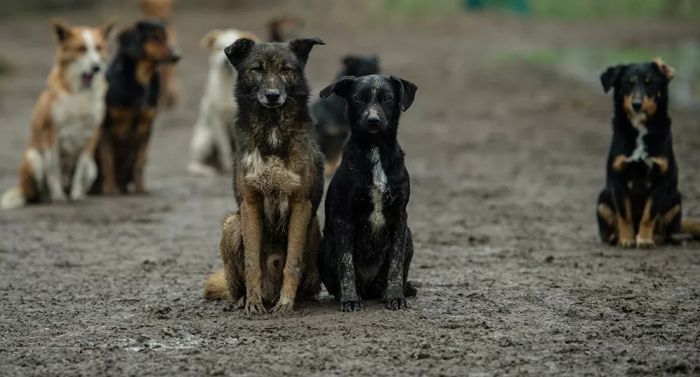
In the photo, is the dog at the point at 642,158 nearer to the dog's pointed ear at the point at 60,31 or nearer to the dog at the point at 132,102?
the dog at the point at 132,102

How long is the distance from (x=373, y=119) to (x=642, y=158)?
3.09 m

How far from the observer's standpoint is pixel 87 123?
11562mm

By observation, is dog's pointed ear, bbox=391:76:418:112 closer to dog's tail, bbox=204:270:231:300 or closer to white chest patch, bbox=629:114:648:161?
dog's tail, bbox=204:270:231:300

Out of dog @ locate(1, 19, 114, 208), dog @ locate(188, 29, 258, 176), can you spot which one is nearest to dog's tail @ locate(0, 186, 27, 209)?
dog @ locate(1, 19, 114, 208)

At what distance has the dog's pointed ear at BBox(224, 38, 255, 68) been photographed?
632 cm

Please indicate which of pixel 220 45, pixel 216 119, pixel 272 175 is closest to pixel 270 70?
pixel 272 175

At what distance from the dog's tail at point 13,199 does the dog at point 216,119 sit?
297cm

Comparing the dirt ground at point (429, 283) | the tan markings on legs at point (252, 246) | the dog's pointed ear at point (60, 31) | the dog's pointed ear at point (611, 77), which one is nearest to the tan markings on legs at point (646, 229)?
the dirt ground at point (429, 283)

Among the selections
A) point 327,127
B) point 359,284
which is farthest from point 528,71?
point 359,284

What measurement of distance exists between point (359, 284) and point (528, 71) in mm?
17213

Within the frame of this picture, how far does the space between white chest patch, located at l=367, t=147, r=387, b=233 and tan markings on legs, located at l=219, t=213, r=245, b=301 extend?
0.89 m

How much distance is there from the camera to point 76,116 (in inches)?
452

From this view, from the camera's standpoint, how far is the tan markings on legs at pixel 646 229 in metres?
8.27

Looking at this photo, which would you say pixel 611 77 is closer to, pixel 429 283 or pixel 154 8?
pixel 429 283
